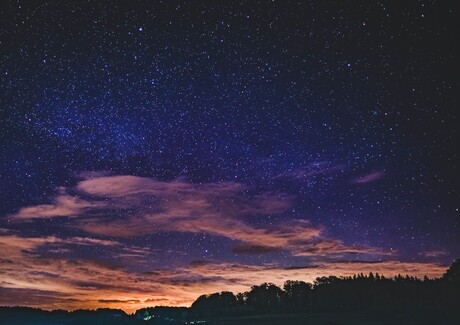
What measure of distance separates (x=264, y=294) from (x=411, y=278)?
5090 cm

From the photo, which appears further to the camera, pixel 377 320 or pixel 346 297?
pixel 346 297

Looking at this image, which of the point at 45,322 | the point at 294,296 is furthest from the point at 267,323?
the point at 45,322

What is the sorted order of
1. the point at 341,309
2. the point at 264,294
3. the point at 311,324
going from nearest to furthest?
the point at 311,324
the point at 341,309
the point at 264,294

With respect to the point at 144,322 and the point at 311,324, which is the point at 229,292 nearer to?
the point at 144,322

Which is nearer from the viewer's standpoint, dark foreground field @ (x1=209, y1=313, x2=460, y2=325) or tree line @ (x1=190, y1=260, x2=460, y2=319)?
dark foreground field @ (x1=209, y1=313, x2=460, y2=325)

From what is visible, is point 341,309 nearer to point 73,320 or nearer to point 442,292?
point 442,292

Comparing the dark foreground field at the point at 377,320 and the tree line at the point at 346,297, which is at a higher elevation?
the tree line at the point at 346,297

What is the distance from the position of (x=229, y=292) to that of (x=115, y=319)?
55.9 metres

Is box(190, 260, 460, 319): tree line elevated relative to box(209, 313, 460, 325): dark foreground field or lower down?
elevated

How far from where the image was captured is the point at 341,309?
121875mm

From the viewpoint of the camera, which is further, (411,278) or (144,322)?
(411,278)

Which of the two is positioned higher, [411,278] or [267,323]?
[411,278]

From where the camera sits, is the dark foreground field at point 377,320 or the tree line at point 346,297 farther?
the tree line at point 346,297

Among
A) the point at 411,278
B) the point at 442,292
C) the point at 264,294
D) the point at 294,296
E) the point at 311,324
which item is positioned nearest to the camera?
the point at 311,324
